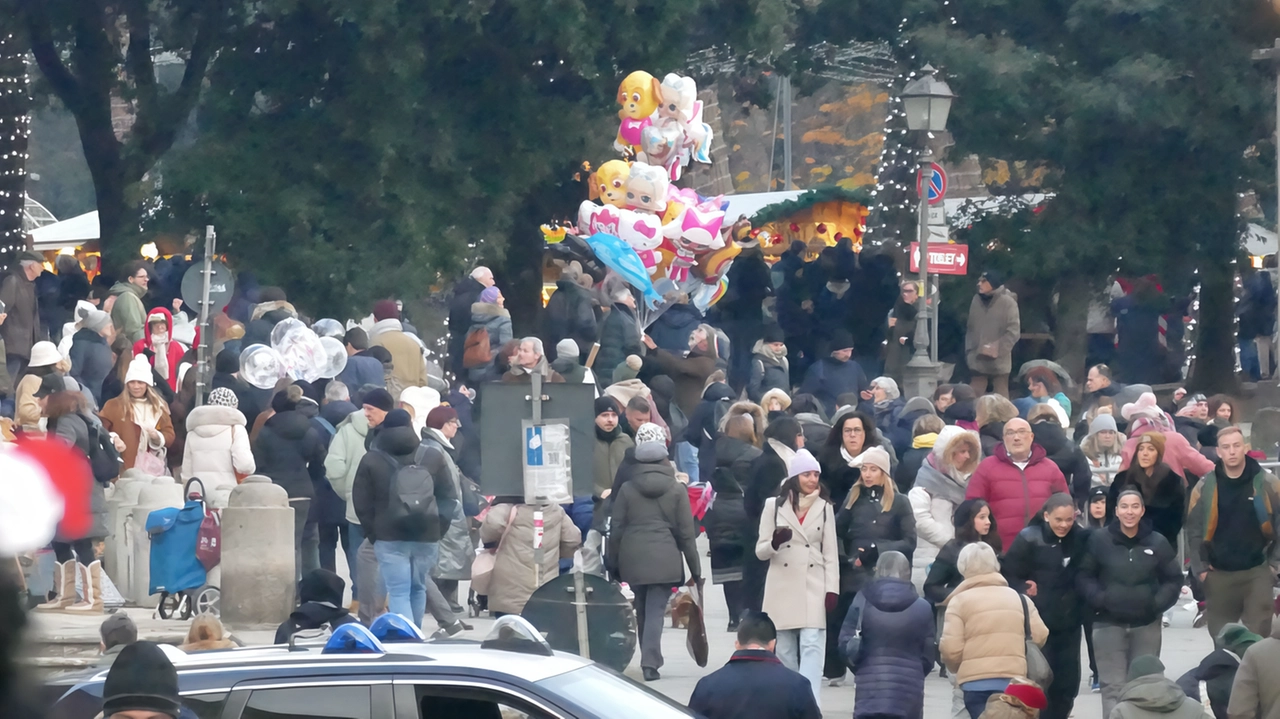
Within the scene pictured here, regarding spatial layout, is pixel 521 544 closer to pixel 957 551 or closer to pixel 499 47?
pixel 957 551

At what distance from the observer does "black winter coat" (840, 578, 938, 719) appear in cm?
919

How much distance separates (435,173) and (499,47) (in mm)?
1850

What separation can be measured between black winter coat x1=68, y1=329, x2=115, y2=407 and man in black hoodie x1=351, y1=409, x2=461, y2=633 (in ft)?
19.1

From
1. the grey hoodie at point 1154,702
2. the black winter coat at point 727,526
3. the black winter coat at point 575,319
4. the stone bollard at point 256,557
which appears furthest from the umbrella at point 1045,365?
the grey hoodie at point 1154,702

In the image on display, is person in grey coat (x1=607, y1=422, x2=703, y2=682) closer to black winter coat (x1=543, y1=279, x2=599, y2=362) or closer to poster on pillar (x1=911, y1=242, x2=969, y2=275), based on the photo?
black winter coat (x1=543, y1=279, x2=599, y2=362)

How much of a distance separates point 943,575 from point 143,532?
6.47 metres

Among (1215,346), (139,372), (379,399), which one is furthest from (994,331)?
(379,399)

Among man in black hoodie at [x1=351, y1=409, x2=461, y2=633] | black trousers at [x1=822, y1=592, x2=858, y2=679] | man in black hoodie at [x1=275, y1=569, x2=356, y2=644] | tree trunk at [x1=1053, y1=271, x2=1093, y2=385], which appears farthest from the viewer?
tree trunk at [x1=1053, y1=271, x2=1093, y2=385]

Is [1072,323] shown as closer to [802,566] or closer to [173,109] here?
[173,109]

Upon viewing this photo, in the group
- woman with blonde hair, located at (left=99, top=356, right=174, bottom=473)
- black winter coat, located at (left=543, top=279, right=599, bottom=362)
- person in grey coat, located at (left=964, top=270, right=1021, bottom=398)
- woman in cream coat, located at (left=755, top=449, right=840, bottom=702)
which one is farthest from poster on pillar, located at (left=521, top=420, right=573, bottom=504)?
person in grey coat, located at (left=964, top=270, right=1021, bottom=398)

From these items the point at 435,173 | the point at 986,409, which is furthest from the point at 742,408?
the point at 435,173

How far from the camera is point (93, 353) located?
17.1m

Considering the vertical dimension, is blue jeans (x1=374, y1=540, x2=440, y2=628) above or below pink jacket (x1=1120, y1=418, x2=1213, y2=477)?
below

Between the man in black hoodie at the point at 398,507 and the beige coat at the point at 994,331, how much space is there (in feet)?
34.9
